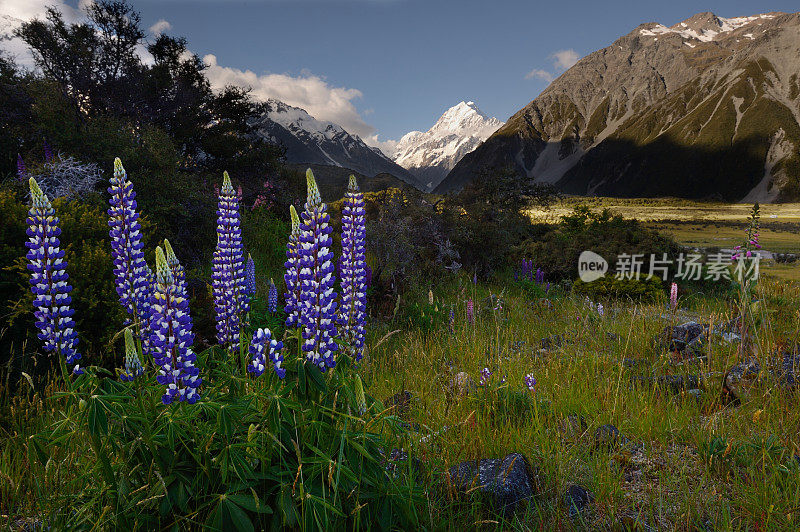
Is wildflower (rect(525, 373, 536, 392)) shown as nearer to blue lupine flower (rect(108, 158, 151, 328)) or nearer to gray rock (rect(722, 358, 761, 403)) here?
gray rock (rect(722, 358, 761, 403))

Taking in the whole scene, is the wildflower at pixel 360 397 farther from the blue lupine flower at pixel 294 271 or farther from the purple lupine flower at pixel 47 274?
the purple lupine flower at pixel 47 274

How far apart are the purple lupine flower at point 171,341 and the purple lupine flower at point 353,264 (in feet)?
3.87

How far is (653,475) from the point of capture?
3133 mm

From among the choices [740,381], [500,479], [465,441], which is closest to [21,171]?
[465,441]

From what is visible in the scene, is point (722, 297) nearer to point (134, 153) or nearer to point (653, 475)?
point (653, 475)

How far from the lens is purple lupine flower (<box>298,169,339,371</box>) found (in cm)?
237

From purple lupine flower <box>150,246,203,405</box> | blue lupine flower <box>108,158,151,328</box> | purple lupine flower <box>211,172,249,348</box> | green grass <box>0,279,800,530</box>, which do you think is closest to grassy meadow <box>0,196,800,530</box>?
Answer: green grass <box>0,279,800,530</box>

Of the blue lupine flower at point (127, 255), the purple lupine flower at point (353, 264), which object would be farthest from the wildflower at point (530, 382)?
the blue lupine flower at point (127, 255)

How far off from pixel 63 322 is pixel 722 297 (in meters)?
13.4

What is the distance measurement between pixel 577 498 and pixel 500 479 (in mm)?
557

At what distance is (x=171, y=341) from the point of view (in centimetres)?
236

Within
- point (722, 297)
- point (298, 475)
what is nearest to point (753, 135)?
point (722, 297)

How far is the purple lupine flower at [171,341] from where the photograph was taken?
7.63 feet

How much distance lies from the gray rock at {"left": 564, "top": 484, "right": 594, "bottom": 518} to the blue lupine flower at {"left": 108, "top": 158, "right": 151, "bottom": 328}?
3509 millimetres
